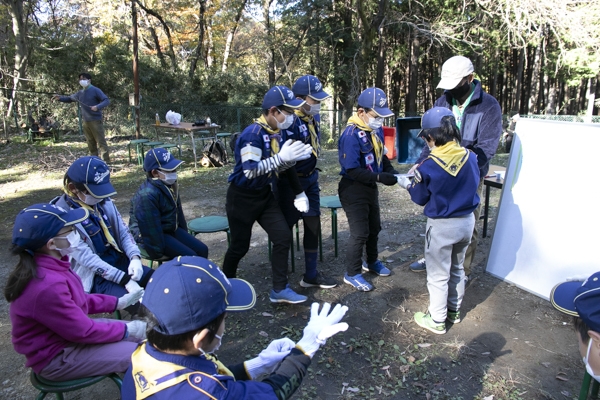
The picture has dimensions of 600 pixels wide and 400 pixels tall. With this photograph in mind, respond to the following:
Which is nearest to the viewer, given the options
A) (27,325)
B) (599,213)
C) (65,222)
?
(27,325)

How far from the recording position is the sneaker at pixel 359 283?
414cm

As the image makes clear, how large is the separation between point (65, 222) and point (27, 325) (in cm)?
56

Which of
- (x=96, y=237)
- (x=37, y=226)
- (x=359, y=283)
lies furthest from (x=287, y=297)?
(x=37, y=226)

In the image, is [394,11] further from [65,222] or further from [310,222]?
[65,222]

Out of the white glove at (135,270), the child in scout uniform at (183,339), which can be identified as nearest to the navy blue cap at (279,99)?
the white glove at (135,270)

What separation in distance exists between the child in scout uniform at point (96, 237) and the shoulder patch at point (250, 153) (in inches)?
41.1

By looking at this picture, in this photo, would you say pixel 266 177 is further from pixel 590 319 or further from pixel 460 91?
pixel 590 319

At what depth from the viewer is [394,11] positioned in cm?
1716

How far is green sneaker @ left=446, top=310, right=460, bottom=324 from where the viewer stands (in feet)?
11.8

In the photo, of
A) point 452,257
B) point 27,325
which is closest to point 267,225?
point 452,257

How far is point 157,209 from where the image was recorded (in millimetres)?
3562

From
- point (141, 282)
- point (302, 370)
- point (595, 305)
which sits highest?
point (595, 305)

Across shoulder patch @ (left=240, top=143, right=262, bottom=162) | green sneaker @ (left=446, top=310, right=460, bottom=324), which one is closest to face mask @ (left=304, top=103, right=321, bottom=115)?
shoulder patch @ (left=240, top=143, right=262, bottom=162)

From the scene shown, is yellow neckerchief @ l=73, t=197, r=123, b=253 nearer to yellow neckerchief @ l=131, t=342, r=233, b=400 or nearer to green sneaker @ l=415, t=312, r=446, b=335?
yellow neckerchief @ l=131, t=342, r=233, b=400
